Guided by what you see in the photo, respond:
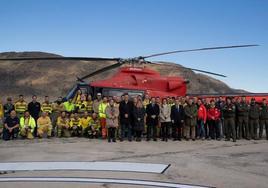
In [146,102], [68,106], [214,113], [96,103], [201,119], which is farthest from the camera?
[68,106]

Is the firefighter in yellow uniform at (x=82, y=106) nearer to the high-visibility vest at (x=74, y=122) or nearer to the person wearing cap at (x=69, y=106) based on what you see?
the person wearing cap at (x=69, y=106)

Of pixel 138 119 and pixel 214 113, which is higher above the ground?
pixel 214 113

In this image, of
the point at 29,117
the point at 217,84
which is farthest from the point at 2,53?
the point at 29,117

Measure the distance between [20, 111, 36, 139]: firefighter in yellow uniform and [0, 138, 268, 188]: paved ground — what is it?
4.69ft

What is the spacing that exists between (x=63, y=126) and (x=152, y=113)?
3449 mm

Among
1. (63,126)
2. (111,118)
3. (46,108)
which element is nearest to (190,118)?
(111,118)

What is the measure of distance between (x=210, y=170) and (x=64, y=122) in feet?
24.5

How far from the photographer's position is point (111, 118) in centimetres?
1220

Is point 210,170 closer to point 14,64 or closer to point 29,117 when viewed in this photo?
point 29,117

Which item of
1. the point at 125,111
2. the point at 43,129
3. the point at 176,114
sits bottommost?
the point at 43,129

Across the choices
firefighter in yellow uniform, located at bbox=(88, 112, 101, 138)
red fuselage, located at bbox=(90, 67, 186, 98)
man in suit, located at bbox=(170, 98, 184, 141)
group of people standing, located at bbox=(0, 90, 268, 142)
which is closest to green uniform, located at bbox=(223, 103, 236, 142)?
group of people standing, located at bbox=(0, 90, 268, 142)

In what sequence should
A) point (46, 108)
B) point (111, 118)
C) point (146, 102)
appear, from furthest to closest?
1. point (146, 102)
2. point (46, 108)
3. point (111, 118)

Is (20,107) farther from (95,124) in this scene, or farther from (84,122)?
(95,124)

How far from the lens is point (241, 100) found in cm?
1370
